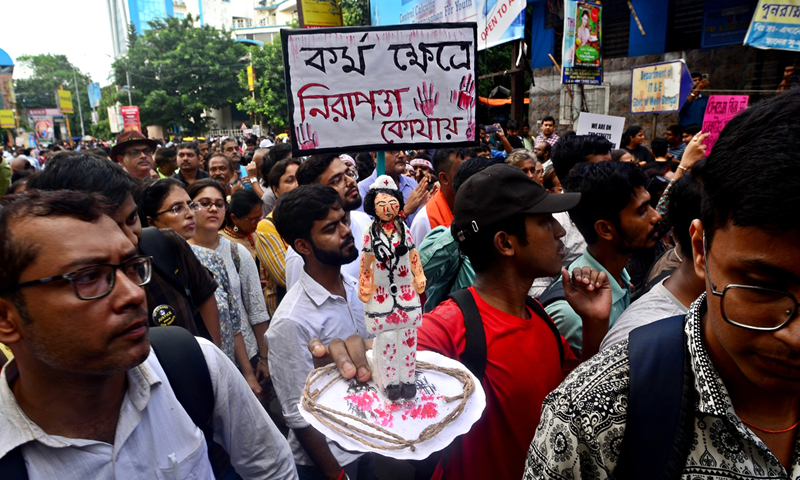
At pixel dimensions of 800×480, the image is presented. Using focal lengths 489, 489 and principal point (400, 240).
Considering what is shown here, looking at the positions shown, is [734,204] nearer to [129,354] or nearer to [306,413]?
[306,413]

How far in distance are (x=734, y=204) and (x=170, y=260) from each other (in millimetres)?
2301

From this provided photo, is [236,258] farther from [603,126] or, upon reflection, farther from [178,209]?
[603,126]

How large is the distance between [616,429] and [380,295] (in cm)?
89

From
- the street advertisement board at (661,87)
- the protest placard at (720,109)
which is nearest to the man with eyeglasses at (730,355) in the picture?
the protest placard at (720,109)

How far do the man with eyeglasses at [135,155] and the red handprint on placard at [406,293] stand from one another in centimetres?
528

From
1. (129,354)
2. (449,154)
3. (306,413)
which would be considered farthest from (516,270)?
(449,154)

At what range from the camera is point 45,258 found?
1229 mm

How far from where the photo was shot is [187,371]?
154 centimetres

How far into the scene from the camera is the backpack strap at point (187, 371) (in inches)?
59.9

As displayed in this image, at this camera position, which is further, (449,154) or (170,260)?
(449,154)

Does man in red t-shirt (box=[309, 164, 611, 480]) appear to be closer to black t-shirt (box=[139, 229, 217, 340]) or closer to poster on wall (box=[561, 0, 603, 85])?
black t-shirt (box=[139, 229, 217, 340])

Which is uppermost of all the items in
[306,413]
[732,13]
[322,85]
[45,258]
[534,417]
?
[732,13]

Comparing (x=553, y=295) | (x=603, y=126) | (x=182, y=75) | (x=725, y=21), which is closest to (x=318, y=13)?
(x=603, y=126)

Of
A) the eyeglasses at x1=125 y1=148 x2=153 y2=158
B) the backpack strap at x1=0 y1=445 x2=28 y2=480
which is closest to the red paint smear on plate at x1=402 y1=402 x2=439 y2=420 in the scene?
the backpack strap at x1=0 y1=445 x2=28 y2=480
